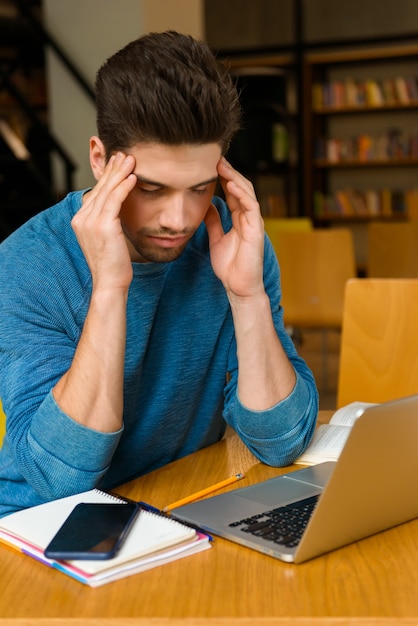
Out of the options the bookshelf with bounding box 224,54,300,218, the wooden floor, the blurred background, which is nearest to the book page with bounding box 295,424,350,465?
the wooden floor

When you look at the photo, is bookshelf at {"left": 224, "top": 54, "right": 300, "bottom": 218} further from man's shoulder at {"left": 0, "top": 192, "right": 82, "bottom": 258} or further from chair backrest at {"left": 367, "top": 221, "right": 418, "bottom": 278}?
man's shoulder at {"left": 0, "top": 192, "right": 82, "bottom": 258}

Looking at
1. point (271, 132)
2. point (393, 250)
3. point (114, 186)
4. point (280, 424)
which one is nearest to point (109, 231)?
point (114, 186)

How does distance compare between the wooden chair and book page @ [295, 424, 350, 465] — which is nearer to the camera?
book page @ [295, 424, 350, 465]

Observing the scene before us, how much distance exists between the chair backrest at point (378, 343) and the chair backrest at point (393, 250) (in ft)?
9.08

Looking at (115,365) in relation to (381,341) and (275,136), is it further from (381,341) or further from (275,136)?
(275,136)

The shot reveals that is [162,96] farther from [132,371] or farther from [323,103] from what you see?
[323,103]

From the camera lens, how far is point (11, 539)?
3.21ft

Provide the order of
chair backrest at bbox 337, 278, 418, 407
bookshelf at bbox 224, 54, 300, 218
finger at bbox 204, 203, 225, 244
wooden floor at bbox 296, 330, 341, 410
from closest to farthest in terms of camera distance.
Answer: finger at bbox 204, 203, 225, 244 < chair backrest at bbox 337, 278, 418, 407 < wooden floor at bbox 296, 330, 341, 410 < bookshelf at bbox 224, 54, 300, 218

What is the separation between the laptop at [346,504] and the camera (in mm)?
887

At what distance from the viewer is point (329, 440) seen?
4.63 ft

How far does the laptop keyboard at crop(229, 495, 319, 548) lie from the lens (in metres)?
0.99

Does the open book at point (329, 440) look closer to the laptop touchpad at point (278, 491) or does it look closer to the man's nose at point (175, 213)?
the laptop touchpad at point (278, 491)

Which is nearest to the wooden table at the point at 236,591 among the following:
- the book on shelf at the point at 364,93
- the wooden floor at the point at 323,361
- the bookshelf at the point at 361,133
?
the wooden floor at the point at 323,361

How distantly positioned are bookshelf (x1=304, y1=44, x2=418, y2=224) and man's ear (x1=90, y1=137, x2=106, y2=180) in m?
6.35
